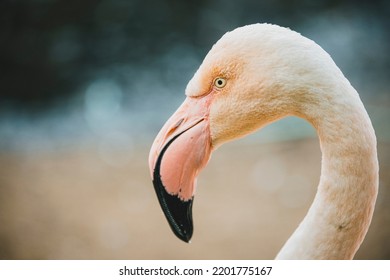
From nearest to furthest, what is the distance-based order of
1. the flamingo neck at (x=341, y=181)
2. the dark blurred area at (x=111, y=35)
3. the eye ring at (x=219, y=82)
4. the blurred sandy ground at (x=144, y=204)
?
the flamingo neck at (x=341, y=181), the eye ring at (x=219, y=82), the blurred sandy ground at (x=144, y=204), the dark blurred area at (x=111, y=35)

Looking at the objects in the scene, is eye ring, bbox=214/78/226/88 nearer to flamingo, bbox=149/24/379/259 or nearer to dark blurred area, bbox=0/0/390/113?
flamingo, bbox=149/24/379/259

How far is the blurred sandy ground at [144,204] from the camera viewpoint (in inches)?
104

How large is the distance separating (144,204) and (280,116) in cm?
209

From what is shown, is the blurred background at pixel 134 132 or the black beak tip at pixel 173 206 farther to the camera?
the blurred background at pixel 134 132

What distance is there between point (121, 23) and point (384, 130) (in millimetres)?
1880

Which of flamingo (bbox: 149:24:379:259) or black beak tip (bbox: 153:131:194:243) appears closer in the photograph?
flamingo (bbox: 149:24:379:259)

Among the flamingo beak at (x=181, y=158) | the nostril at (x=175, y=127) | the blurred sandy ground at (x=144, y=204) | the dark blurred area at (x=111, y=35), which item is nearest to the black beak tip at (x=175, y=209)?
the flamingo beak at (x=181, y=158)

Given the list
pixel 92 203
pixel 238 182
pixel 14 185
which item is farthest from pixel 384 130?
pixel 14 185

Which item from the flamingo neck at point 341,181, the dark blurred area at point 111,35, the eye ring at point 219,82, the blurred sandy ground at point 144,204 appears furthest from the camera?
the dark blurred area at point 111,35

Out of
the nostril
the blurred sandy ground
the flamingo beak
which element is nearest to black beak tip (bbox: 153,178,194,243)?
the flamingo beak

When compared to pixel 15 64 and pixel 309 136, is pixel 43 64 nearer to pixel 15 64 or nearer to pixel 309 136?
pixel 15 64

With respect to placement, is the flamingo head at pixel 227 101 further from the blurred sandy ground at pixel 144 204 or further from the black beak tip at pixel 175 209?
the blurred sandy ground at pixel 144 204

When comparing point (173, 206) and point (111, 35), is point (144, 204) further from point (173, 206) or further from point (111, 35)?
point (173, 206)

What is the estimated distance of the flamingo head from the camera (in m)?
0.98
